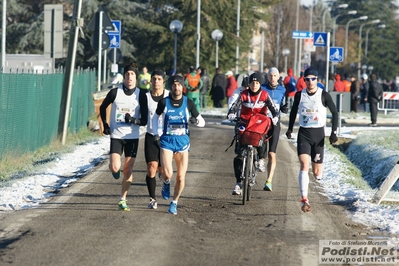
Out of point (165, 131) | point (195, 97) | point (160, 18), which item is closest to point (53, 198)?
point (165, 131)

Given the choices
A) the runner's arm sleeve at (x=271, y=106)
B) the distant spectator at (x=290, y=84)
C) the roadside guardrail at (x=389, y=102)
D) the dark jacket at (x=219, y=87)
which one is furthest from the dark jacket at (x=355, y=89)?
the runner's arm sleeve at (x=271, y=106)

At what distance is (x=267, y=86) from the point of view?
1426 centimetres

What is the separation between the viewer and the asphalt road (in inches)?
350

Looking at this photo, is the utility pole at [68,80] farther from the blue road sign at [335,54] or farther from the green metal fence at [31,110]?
the blue road sign at [335,54]

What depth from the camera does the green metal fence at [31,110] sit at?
1736 cm

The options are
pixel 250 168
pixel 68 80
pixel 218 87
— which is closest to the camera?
pixel 250 168

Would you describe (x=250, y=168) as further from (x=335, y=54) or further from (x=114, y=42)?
(x=114, y=42)

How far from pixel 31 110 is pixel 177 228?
9.66 metres

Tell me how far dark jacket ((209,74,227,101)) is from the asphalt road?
25.5 meters

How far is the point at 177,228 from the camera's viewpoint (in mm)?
10539

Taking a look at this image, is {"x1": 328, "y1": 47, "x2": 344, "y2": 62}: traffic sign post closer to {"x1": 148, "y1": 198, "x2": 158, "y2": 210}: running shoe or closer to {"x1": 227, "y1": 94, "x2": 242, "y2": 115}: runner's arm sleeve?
{"x1": 227, "y1": 94, "x2": 242, "y2": 115}: runner's arm sleeve

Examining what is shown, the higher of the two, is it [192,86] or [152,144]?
[192,86]

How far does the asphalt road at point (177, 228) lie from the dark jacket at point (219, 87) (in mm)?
25454

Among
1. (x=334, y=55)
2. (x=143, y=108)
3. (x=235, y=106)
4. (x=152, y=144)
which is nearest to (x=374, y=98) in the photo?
(x=334, y=55)
